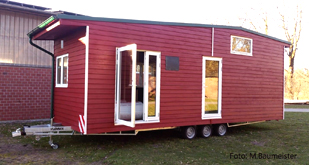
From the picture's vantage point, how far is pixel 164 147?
655 centimetres

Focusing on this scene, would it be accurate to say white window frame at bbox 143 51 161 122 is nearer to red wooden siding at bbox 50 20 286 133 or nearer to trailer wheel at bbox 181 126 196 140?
red wooden siding at bbox 50 20 286 133

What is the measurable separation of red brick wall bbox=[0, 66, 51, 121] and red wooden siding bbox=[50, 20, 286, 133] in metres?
2.91

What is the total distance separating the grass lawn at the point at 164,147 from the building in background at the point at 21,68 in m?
1.04

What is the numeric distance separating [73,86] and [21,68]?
4276 millimetres

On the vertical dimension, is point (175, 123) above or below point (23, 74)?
below

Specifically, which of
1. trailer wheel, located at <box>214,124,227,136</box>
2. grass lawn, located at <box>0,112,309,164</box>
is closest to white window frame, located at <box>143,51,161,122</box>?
grass lawn, located at <box>0,112,309,164</box>

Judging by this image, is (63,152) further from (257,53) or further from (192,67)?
(257,53)

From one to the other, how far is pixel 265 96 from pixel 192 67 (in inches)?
125

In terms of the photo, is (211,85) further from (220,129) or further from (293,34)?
(293,34)

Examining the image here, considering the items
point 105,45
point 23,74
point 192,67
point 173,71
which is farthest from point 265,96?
point 23,74

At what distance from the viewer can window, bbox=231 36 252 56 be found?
8148 millimetres

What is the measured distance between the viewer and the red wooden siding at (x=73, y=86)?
236 inches

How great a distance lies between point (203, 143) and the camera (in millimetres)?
7066

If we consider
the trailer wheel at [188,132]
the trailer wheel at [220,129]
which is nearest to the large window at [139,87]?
the trailer wheel at [188,132]
